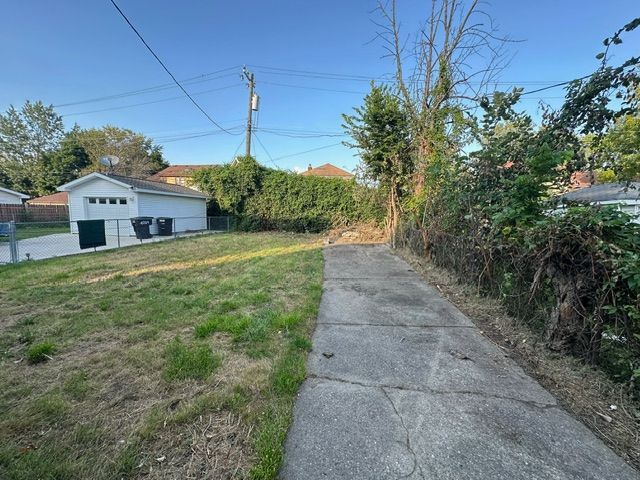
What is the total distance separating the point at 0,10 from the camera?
227 inches

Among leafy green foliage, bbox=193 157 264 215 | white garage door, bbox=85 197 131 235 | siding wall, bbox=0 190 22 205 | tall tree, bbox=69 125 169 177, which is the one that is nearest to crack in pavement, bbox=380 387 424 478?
leafy green foliage, bbox=193 157 264 215

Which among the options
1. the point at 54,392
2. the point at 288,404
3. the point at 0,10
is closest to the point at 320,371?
the point at 288,404

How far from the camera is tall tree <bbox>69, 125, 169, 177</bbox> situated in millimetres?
31828

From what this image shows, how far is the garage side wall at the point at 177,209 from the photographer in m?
13.5

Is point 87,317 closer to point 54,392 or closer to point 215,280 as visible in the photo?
point 54,392

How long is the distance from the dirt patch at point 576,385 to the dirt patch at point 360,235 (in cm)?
787

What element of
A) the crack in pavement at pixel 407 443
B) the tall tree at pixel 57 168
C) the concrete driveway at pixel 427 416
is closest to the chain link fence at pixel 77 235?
the concrete driveway at pixel 427 416

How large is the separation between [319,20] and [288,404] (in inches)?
484

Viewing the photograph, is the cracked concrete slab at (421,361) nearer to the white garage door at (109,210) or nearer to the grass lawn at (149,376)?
the grass lawn at (149,376)

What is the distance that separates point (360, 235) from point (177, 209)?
10438 mm

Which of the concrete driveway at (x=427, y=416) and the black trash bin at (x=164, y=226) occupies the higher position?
the black trash bin at (x=164, y=226)

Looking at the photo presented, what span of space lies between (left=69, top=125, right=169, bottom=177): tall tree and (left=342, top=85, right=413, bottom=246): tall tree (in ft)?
105

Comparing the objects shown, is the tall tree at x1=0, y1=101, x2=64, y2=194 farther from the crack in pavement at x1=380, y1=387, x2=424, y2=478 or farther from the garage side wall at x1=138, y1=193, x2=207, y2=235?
the crack in pavement at x1=380, y1=387, x2=424, y2=478

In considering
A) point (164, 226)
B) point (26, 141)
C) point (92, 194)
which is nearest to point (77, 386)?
point (164, 226)
